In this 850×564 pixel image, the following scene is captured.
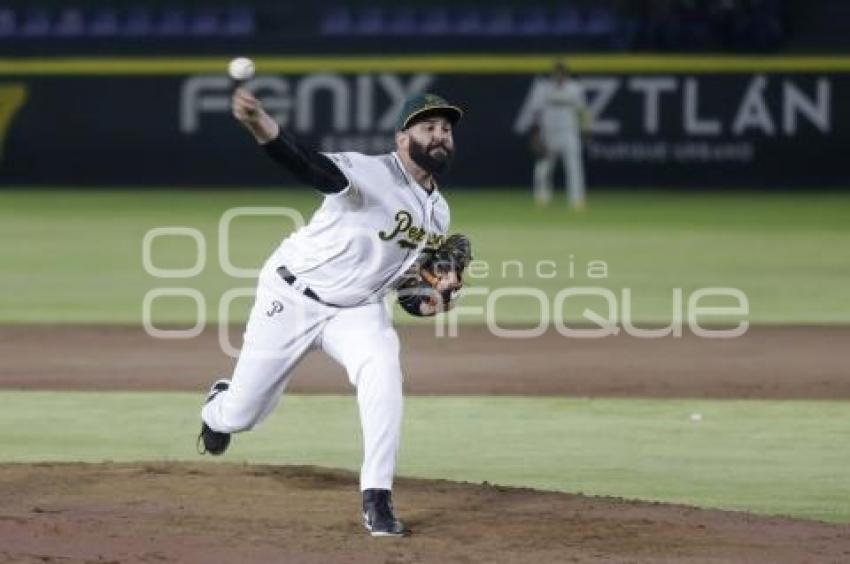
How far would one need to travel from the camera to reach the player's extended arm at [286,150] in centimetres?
725

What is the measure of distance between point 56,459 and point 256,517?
2.34 meters

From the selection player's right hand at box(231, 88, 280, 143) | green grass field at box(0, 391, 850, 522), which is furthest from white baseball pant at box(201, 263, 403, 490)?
green grass field at box(0, 391, 850, 522)

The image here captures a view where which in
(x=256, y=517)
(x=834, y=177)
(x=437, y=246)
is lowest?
(x=256, y=517)

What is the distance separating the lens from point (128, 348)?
572 inches

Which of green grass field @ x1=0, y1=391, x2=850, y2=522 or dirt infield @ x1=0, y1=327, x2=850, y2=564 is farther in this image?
green grass field @ x1=0, y1=391, x2=850, y2=522

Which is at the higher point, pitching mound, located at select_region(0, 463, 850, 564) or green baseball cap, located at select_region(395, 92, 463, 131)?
green baseball cap, located at select_region(395, 92, 463, 131)

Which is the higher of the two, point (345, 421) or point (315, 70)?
point (315, 70)

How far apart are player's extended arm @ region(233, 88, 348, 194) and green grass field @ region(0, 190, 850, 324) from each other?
341 inches

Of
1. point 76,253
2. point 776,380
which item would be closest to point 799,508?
point 776,380

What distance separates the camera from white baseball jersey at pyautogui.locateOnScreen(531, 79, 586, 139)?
26.7 m

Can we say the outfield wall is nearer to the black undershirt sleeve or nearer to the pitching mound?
the pitching mound

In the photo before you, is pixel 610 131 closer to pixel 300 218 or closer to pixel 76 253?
pixel 300 218

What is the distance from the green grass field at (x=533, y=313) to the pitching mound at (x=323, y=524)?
0.83 metres

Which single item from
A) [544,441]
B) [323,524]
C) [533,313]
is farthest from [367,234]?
[533,313]
